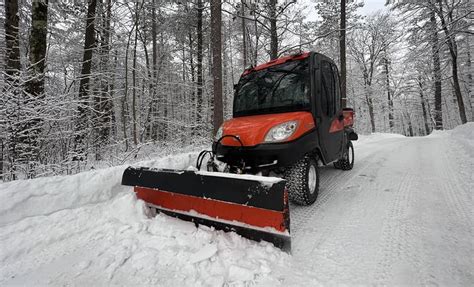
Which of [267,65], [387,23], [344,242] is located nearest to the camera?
[344,242]

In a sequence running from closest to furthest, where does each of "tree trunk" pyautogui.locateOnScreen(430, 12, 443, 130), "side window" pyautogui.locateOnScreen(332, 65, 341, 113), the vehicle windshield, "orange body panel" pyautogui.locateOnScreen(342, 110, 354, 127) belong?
1. the vehicle windshield
2. "side window" pyautogui.locateOnScreen(332, 65, 341, 113)
3. "orange body panel" pyautogui.locateOnScreen(342, 110, 354, 127)
4. "tree trunk" pyautogui.locateOnScreen(430, 12, 443, 130)

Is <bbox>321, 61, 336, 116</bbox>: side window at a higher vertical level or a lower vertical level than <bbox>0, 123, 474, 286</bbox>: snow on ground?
higher

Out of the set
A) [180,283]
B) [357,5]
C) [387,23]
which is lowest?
[180,283]

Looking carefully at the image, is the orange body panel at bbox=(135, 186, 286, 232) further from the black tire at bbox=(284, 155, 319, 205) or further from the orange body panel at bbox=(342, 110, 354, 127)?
the orange body panel at bbox=(342, 110, 354, 127)

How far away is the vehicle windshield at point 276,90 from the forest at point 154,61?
1.68 feet

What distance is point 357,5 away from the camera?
654 inches

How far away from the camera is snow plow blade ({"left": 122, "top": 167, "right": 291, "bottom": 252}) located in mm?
2092

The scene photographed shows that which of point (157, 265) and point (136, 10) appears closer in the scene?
point (157, 265)

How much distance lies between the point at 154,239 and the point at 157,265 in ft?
1.27

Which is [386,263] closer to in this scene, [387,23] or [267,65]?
[267,65]

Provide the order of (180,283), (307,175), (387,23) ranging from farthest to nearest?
1. (387,23)
2. (307,175)
3. (180,283)

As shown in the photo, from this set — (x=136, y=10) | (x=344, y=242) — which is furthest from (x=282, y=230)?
(x=136, y=10)

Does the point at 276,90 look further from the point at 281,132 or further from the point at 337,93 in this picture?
the point at 337,93

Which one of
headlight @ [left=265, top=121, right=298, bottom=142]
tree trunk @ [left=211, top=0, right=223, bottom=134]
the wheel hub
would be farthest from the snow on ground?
tree trunk @ [left=211, top=0, right=223, bottom=134]
